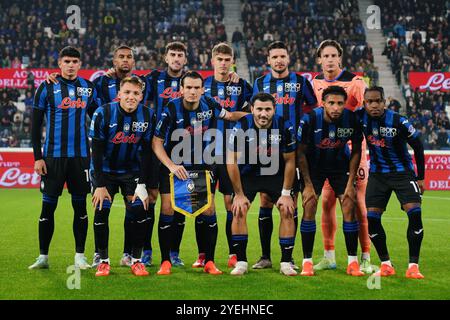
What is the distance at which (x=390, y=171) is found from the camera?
7227 mm

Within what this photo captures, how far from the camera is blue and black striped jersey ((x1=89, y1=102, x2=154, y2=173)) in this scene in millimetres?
7137

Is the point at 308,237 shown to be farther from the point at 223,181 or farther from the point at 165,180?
the point at 165,180

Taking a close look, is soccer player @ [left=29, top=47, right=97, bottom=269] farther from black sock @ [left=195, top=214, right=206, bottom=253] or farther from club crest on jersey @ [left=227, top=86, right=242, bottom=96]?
club crest on jersey @ [left=227, top=86, right=242, bottom=96]

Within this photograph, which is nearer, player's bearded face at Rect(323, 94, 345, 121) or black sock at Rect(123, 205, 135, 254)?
player's bearded face at Rect(323, 94, 345, 121)

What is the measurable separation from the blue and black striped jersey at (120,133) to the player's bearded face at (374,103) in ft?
7.08

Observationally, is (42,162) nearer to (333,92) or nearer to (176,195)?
(176,195)

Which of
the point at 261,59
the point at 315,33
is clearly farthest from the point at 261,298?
the point at 315,33

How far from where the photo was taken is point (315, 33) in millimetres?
28734

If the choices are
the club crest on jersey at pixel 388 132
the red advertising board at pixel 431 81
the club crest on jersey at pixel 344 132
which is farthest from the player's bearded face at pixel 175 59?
the red advertising board at pixel 431 81

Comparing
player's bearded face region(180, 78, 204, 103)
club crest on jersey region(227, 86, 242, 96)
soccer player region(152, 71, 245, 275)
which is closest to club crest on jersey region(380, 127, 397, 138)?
soccer player region(152, 71, 245, 275)

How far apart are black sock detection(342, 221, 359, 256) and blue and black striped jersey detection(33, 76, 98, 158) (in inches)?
113

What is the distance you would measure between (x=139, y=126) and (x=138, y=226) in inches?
39.6

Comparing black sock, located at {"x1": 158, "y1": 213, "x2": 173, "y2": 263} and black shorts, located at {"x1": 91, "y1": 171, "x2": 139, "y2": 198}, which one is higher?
black shorts, located at {"x1": 91, "y1": 171, "x2": 139, "y2": 198}

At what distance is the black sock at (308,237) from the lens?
24.0 ft
